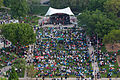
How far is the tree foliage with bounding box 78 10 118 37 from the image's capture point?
8312 cm

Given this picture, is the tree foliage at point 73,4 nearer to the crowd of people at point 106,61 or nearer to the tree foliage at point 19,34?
the crowd of people at point 106,61

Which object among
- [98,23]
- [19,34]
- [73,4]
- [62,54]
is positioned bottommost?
[62,54]

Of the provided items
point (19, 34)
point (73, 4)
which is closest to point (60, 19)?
point (73, 4)

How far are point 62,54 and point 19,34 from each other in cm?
1049

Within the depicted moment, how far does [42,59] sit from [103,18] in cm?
1904

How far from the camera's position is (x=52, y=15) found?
99688 millimetres

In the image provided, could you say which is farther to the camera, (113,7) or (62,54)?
(113,7)

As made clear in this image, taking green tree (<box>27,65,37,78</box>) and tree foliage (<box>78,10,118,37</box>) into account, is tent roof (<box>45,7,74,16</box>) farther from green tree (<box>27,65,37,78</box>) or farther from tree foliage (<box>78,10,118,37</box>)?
green tree (<box>27,65,37,78</box>)

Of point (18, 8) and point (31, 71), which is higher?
point (18, 8)

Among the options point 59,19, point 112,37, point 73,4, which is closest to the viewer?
point 112,37

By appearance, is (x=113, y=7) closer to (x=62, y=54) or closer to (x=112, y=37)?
(x=112, y=37)

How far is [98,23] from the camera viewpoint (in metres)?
84.1

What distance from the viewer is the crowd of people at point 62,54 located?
73.7m

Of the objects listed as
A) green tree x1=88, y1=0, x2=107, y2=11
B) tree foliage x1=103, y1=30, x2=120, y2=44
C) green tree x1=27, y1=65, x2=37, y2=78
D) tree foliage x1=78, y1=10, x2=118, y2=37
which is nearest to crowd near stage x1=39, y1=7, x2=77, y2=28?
green tree x1=88, y1=0, x2=107, y2=11
